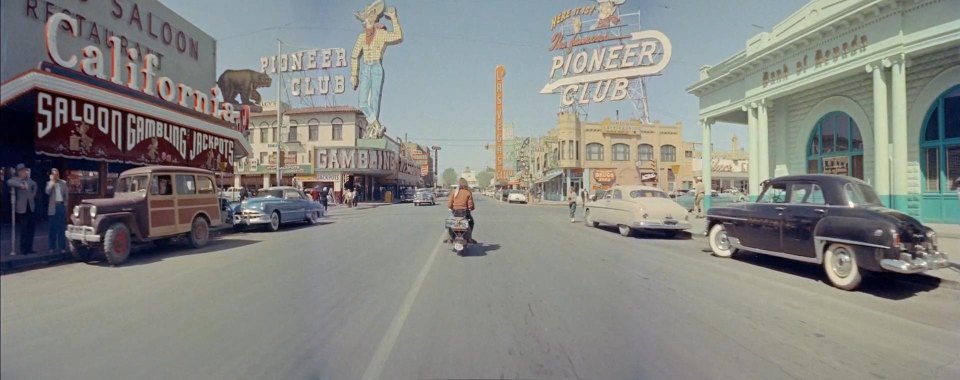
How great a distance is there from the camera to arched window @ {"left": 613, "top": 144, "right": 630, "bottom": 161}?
44.7 metres

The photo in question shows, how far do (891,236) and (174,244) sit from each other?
13.7 meters

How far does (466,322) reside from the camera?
14.8 feet

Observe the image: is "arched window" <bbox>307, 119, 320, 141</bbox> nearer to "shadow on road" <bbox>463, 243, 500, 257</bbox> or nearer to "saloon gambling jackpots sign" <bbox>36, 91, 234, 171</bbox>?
"shadow on road" <bbox>463, 243, 500, 257</bbox>

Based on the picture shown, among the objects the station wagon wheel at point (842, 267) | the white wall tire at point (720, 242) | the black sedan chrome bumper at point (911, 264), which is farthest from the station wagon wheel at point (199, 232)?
the black sedan chrome bumper at point (911, 264)

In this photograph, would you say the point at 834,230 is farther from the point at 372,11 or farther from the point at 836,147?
the point at 836,147

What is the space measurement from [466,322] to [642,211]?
30.9ft

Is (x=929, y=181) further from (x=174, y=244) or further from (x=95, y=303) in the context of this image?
(x=174, y=244)

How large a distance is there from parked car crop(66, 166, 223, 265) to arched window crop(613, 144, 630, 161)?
130 ft

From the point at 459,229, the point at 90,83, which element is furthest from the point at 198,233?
the point at 90,83

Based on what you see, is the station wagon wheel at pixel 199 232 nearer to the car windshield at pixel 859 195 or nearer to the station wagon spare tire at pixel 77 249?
the station wagon spare tire at pixel 77 249

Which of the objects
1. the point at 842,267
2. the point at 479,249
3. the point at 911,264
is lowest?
the point at 479,249

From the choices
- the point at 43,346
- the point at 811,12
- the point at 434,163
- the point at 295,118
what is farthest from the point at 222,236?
the point at 434,163

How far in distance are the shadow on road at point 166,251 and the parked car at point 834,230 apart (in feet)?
36.2

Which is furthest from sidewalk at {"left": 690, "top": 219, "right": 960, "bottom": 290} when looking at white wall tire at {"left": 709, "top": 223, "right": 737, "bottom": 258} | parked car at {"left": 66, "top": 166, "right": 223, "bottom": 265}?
parked car at {"left": 66, "top": 166, "right": 223, "bottom": 265}
